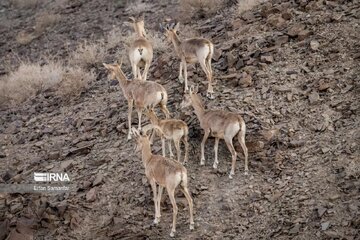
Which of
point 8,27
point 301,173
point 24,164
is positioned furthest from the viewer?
point 8,27

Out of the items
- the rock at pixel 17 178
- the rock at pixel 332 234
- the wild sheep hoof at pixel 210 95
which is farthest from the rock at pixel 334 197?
the rock at pixel 17 178

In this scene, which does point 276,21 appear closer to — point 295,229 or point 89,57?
point 89,57

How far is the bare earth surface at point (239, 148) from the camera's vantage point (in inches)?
398

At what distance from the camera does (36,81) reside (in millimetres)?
17484

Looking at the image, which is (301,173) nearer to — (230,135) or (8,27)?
(230,135)

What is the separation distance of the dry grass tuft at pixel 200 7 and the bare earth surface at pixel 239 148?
7.13ft

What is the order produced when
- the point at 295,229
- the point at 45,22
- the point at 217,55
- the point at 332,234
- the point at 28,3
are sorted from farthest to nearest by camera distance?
the point at 28,3, the point at 45,22, the point at 217,55, the point at 295,229, the point at 332,234

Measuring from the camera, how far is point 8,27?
2436 centimetres

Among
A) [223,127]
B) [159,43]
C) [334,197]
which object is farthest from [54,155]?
[334,197]

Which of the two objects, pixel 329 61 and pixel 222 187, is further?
pixel 329 61

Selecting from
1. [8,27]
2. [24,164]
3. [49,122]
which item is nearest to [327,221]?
[24,164]

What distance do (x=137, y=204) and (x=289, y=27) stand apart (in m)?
6.73

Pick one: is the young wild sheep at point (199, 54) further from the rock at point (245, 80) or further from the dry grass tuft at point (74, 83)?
the dry grass tuft at point (74, 83)

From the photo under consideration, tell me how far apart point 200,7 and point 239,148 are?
9.24 m
